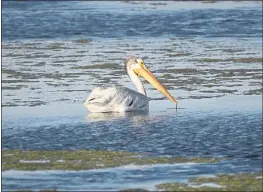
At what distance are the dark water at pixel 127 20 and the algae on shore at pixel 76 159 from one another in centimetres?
1819

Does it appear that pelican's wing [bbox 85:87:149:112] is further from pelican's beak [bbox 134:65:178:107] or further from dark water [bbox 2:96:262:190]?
pelican's beak [bbox 134:65:178:107]

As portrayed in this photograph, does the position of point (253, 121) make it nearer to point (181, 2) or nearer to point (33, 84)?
point (33, 84)

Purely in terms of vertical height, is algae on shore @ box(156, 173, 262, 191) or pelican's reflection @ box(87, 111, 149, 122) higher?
algae on shore @ box(156, 173, 262, 191)

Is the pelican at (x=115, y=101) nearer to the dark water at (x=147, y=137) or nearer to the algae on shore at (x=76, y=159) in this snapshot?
the dark water at (x=147, y=137)

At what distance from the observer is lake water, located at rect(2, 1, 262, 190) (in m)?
9.82

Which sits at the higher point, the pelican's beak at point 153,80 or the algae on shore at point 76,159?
the algae on shore at point 76,159

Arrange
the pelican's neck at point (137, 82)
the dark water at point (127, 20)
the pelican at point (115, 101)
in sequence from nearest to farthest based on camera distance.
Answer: the pelican at point (115, 101) < the pelican's neck at point (137, 82) < the dark water at point (127, 20)

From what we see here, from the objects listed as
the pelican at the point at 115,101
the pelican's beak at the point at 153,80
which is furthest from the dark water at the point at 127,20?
the pelican at the point at 115,101

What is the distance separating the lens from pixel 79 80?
17.8m

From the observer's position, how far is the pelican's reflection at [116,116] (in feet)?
46.2

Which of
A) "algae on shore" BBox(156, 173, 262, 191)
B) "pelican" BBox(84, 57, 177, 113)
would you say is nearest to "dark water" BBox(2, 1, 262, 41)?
"pelican" BBox(84, 57, 177, 113)

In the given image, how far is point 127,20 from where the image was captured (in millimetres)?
35281

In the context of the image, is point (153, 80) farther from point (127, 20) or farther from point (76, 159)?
point (127, 20)

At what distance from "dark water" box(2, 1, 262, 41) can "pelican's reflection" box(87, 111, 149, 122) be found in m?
14.5
